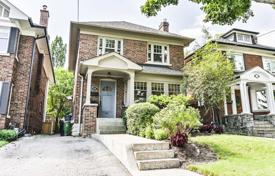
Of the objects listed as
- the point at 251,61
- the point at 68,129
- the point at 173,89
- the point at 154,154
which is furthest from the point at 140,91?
the point at 251,61

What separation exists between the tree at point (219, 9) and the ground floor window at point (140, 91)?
22.4 ft

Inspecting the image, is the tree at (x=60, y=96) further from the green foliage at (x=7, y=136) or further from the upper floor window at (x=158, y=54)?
the green foliage at (x=7, y=136)

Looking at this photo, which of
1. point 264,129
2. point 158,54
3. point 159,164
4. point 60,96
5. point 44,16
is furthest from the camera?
point 60,96

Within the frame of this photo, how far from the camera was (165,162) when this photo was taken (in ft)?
15.6

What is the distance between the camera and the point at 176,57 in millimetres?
15000

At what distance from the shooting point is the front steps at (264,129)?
11.7 meters

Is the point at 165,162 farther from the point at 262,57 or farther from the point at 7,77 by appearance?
the point at 262,57

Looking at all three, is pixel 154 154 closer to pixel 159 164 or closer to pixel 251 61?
pixel 159 164

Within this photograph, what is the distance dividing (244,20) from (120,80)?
8.06 m

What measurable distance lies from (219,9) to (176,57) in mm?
8645

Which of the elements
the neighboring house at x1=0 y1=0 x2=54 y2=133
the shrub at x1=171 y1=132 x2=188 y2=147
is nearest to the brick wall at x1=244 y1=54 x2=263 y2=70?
the shrub at x1=171 y1=132 x2=188 y2=147

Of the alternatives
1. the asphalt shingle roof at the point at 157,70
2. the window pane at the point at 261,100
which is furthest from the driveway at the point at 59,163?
the window pane at the point at 261,100

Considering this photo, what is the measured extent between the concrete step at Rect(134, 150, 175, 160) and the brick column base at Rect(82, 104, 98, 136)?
6088 mm

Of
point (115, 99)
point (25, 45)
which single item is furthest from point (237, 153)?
point (25, 45)
